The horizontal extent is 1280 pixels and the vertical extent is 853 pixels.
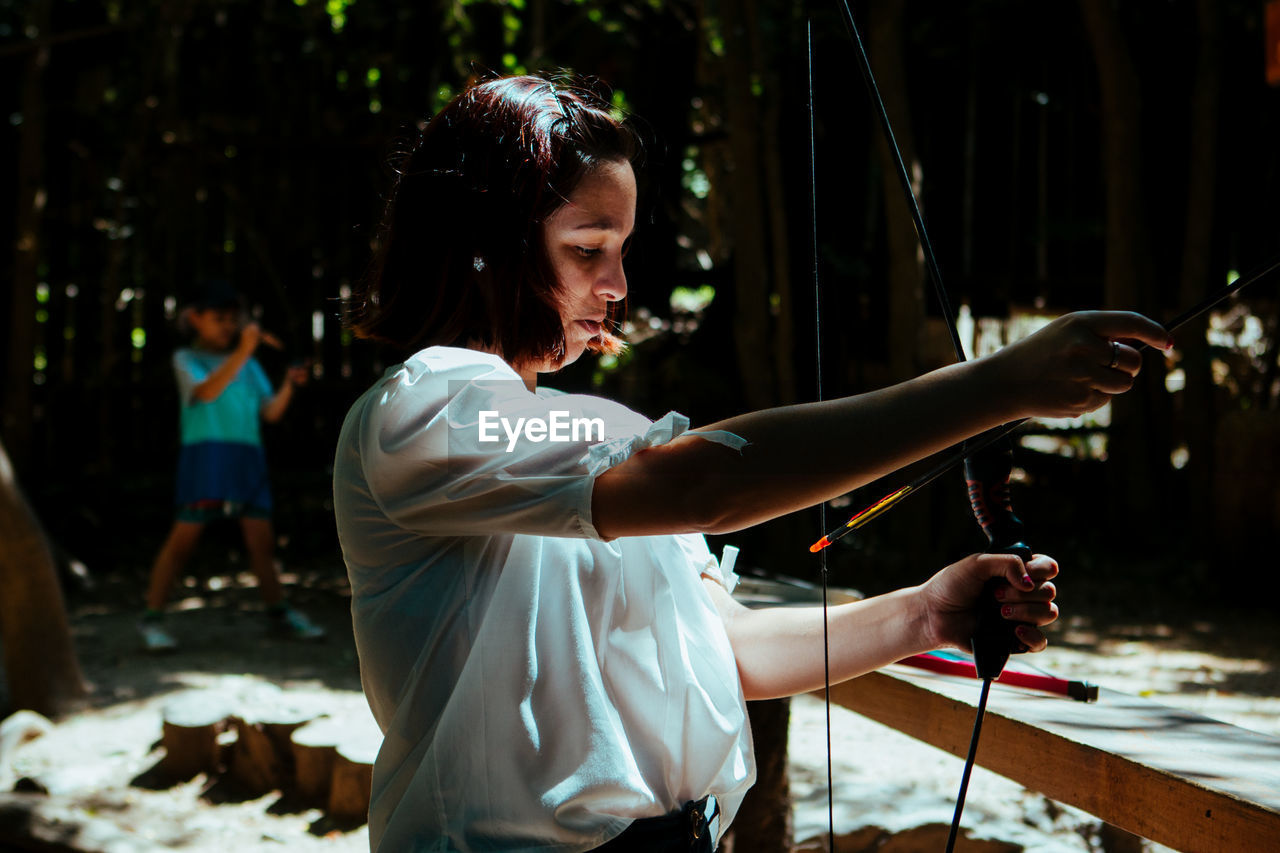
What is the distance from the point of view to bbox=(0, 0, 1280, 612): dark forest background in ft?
22.7

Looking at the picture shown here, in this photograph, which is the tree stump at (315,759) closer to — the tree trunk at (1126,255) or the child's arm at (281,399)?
the child's arm at (281,399)

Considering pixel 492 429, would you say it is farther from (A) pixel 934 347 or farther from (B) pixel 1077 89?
(B) pixel 1077 89

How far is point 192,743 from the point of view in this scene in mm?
3746

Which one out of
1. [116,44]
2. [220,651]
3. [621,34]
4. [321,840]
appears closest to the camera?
[321,840]

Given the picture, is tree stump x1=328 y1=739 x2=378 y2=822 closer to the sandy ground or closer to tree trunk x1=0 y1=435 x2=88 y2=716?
the sandy ground

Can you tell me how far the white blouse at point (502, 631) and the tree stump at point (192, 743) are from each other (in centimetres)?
295

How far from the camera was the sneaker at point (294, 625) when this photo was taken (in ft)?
17.3

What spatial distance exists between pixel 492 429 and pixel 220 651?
15.3ft

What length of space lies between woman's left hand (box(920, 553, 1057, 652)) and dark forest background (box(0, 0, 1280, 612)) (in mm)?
5431

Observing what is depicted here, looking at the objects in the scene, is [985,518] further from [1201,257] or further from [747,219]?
[1201,257]

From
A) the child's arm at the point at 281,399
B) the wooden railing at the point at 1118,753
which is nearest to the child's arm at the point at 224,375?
the child's arm at the point at 281,399

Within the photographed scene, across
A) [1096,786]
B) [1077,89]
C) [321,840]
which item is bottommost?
[321,840]

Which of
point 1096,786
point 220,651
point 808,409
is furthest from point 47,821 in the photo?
point 808,409

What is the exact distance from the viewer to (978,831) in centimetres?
282
